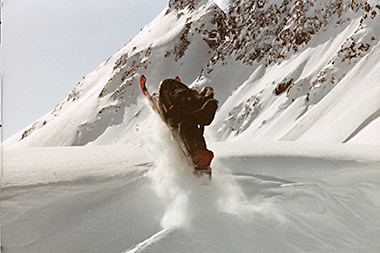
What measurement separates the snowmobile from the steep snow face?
10.4 m

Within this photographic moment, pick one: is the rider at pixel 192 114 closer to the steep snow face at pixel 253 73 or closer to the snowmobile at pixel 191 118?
the snowmobile at pixel 191 118

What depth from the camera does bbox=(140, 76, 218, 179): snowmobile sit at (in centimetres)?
661

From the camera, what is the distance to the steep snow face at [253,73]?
1181 inches

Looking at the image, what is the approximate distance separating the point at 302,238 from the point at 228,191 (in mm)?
1797

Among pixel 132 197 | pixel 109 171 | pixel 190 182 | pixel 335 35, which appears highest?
pixel 109 171

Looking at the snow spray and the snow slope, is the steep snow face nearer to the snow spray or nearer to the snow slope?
the snow slope

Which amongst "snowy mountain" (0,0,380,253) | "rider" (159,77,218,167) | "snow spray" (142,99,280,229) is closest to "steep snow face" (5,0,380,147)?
"snowy mountain" (0,0,380,253)

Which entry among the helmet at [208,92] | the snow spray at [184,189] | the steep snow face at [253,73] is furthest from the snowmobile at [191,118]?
the steep snow face at [253,73]

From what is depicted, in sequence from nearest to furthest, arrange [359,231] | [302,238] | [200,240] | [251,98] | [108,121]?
[200,240] → [302,238] → [359,231] → [251,98] → [108,121]

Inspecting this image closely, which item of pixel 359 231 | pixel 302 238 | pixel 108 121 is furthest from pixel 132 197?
pixel 108 121

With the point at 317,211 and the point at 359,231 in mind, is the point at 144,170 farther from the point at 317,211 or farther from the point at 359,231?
the point at 359,231

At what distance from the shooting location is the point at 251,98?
48.9 meters

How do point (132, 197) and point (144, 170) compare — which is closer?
point (132, 197)

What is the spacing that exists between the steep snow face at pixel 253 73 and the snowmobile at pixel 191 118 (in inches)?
409
